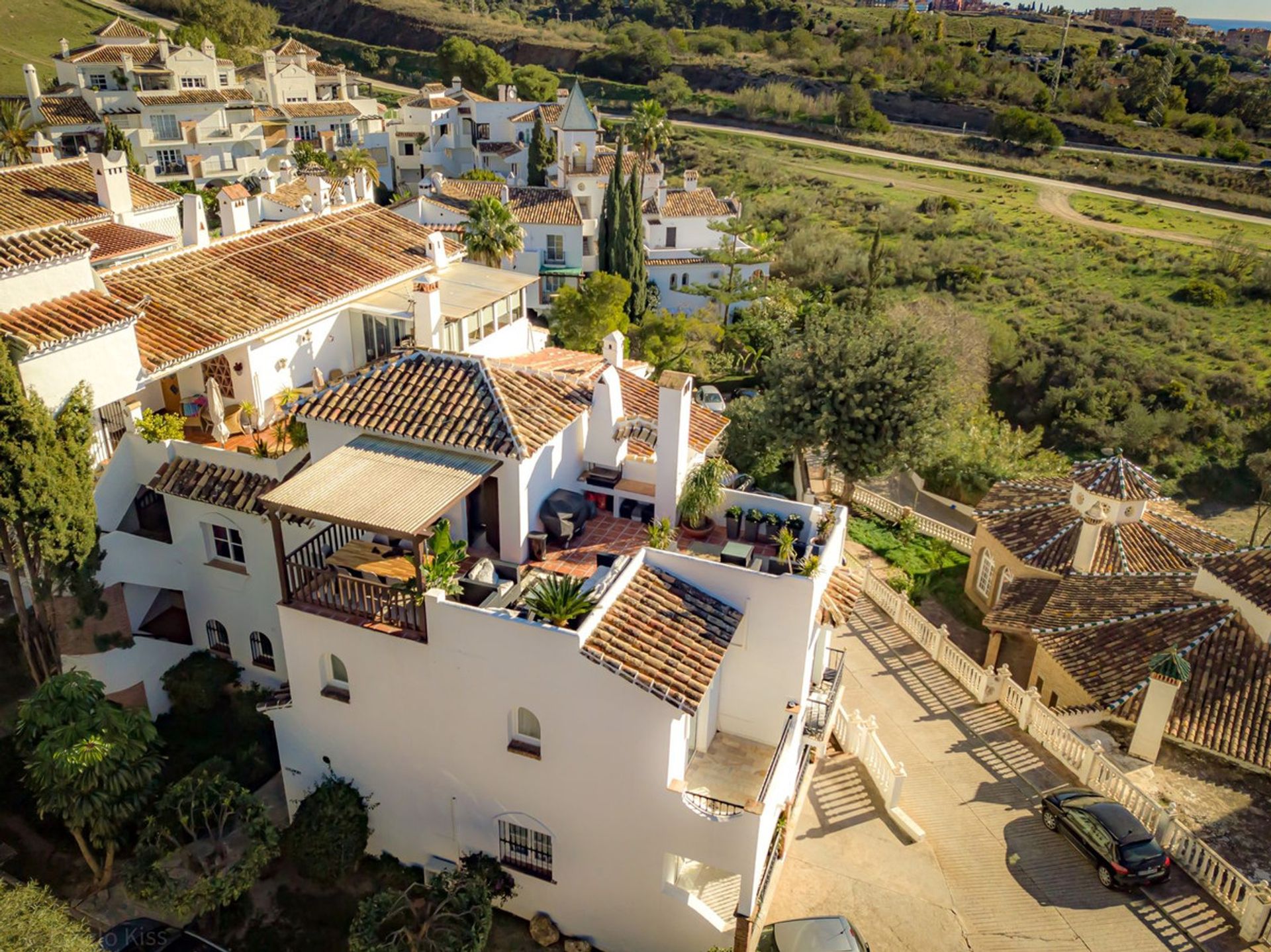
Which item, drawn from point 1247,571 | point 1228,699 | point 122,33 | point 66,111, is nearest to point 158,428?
point 1228,699

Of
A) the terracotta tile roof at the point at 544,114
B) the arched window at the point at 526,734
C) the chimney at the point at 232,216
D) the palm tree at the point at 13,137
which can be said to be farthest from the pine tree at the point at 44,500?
the terracotta tile roof at the point at 544,114

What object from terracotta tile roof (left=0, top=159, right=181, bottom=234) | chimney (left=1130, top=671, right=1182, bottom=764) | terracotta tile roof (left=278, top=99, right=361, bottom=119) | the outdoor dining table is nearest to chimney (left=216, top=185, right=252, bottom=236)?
terracotta tile roof (left=0, top=159, right=181, bottom=234)

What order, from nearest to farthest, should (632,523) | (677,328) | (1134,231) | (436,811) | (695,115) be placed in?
(436,811), (632,523), (677,328), (1134,231), (695,115)

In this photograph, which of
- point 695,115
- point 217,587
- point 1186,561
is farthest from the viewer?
point 695,115

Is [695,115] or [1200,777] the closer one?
[1200,777]

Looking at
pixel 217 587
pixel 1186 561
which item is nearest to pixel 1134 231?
pixel 1186 561

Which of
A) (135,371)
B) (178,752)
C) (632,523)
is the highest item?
(135,371)

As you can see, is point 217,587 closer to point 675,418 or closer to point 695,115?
point 675,418

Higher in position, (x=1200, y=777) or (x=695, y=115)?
(x=695, y=115)
